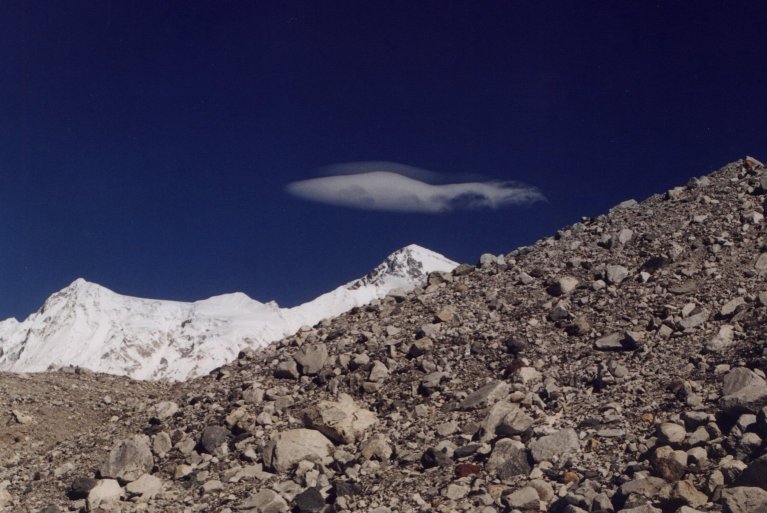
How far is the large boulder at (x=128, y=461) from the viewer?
1206 cm

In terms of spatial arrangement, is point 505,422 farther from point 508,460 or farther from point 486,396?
point 486,396

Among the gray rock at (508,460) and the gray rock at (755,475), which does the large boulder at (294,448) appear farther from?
the gray rock at (755,475)

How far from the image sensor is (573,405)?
1124cm

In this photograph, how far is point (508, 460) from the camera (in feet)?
32.8

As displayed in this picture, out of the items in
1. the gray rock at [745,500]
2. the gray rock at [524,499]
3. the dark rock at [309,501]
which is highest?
the dark rock at [309,501]

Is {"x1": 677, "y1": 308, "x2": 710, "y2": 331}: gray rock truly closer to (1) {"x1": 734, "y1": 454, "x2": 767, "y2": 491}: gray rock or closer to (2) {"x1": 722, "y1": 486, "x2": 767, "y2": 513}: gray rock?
(1) {"x1": 734, "y1": 454, "x2": 767, "y2": 491}: gray rock

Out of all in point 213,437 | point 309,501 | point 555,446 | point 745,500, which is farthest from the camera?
point 213,437

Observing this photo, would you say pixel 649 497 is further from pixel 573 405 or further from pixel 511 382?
pixel 511 382

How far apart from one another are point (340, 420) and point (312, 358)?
2589 millimetres

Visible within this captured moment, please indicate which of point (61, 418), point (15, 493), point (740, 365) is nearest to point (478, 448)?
point (740, 365)

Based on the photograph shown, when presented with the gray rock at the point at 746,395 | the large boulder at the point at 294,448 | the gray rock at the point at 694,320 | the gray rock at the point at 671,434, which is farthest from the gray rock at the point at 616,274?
the large boulder at the point at 294,448

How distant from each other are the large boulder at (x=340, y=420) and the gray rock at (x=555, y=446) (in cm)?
321

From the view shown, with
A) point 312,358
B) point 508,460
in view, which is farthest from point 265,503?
point 312,358

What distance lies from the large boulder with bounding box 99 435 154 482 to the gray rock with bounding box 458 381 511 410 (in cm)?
574
